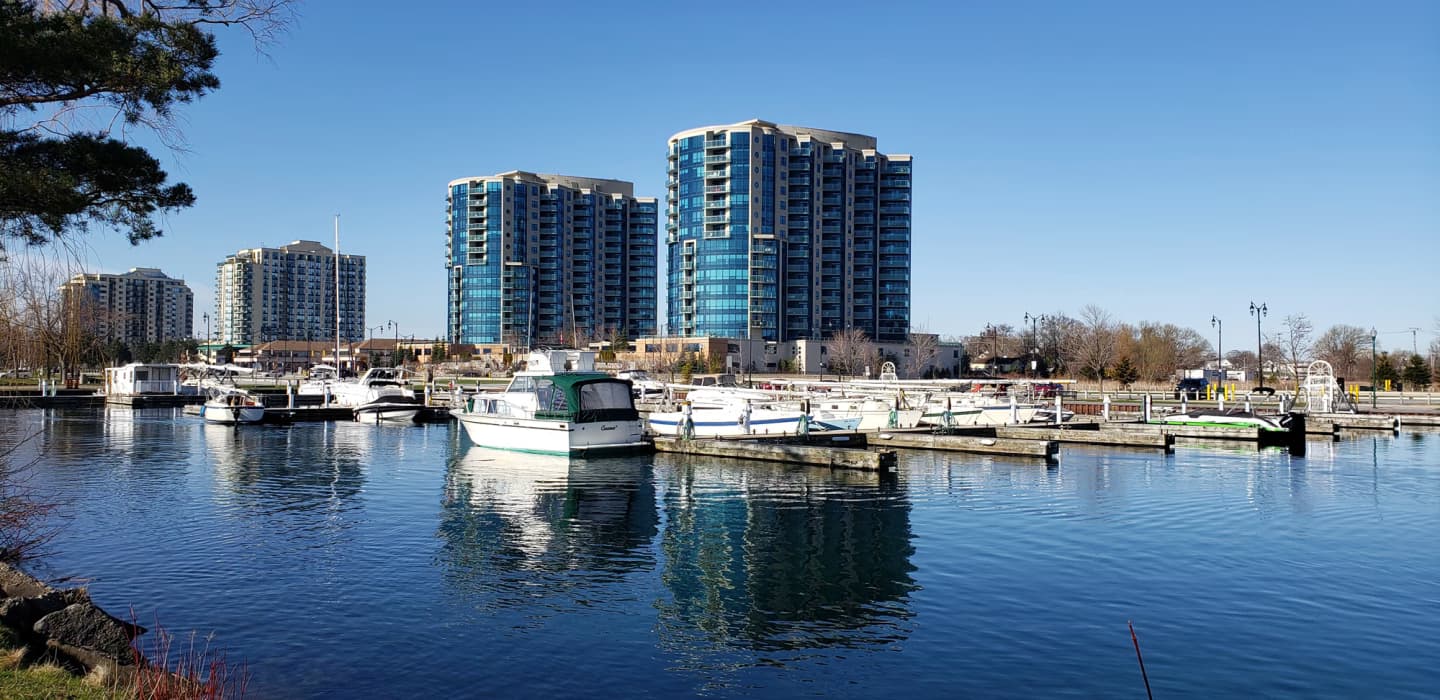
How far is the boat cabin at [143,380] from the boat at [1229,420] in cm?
7035

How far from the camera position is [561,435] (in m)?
36.8

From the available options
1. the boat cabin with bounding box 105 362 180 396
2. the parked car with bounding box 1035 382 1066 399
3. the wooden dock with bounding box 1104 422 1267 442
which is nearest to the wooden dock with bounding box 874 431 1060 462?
the wooden dock with bounding box 1104 422 1267 442

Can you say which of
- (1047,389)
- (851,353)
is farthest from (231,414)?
(851,353)

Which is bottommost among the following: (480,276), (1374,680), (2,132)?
(1374,680)

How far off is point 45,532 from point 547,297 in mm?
150243

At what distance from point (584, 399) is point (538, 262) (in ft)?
440

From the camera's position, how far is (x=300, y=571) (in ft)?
→ 58.7

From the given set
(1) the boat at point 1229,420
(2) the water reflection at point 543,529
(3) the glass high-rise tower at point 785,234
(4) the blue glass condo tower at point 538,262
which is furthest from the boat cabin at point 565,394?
(4) the blue glass condo tower at point 538,262

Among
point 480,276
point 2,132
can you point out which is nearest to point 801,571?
point 2,132

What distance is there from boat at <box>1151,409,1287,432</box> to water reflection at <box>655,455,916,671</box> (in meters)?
23.7

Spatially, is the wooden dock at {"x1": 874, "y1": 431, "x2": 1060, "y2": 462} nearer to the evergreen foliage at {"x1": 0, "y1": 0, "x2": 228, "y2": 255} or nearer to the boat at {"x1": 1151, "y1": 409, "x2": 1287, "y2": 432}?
the boat at {"x1": 1151, "y1": 409, "x2": 1287, "y2": 432}

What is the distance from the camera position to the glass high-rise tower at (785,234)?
13338cm

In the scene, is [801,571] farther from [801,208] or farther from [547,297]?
[547,297]

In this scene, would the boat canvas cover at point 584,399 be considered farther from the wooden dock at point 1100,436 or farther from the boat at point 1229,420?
the boat at point 1229,420
